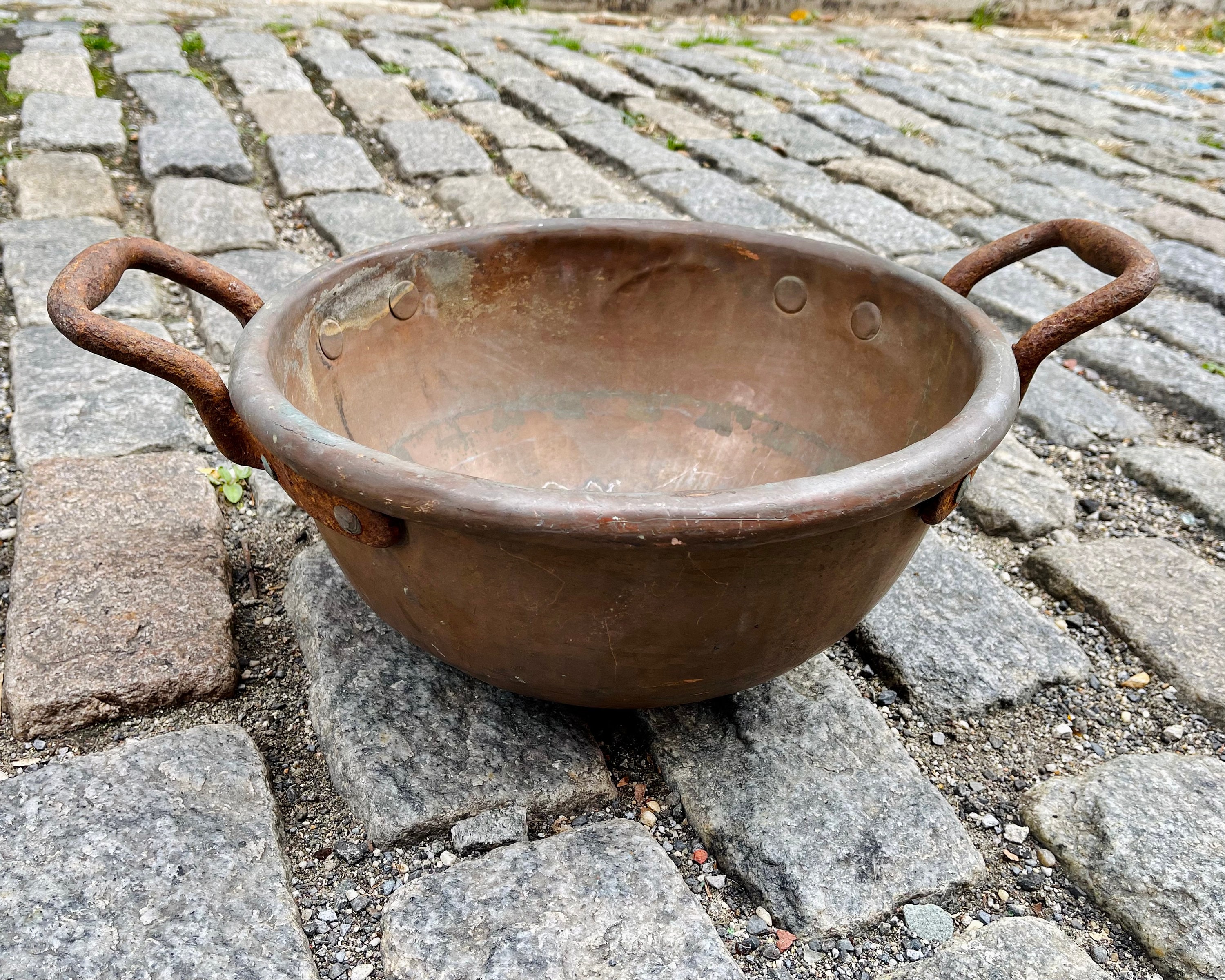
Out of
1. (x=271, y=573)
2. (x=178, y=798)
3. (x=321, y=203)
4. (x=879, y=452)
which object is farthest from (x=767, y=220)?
(x=178, y=798)

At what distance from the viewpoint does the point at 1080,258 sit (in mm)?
1500

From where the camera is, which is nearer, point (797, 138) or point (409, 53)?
point (797, 138)

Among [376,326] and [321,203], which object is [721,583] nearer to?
[376,326]

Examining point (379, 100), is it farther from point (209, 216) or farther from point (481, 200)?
point (209, 216)

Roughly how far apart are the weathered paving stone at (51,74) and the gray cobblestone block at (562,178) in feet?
5.49

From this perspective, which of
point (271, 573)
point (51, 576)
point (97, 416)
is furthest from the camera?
point (97, 416)

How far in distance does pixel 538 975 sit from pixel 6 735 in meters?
0.90

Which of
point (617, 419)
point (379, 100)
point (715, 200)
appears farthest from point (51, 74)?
point (617, 419)

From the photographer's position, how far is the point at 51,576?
1.66m

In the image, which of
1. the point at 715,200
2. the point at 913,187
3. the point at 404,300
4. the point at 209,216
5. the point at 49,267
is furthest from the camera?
the point at 913,187

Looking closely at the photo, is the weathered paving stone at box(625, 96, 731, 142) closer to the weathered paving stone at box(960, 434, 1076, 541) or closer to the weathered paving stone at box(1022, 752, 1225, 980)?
the weathered paving stone at box(960, 434, 1076, 541)

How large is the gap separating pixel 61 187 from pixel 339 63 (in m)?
1.64

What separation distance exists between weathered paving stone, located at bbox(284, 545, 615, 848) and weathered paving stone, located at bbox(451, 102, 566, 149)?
99.5 inches

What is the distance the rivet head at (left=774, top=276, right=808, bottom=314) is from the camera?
177 centimetres
